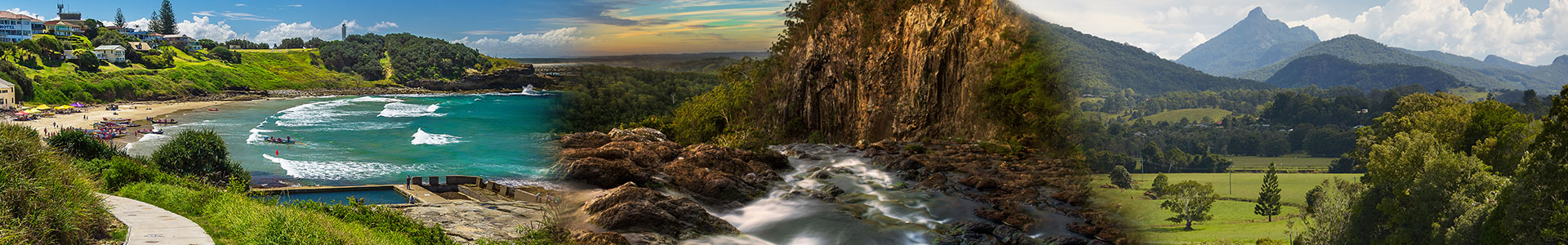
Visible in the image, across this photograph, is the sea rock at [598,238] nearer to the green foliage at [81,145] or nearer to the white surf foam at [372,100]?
the green foliage at [81,145]

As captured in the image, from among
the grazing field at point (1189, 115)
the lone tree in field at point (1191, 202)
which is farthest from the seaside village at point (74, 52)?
the lone tree in field at point (1191, 202)

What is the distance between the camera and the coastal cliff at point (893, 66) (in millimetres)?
13594

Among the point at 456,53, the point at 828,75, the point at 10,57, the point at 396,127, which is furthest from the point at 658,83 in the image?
the point at 10,57

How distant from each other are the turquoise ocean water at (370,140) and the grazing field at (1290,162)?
154 ft

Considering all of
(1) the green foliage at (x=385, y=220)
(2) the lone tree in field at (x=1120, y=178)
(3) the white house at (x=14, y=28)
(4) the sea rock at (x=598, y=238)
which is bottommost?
(1) the green foliage at (x=385, y=220)

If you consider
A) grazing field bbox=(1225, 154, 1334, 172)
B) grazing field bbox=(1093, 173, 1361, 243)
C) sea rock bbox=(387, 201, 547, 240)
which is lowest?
grazing field bbox=(1093, 173, 1361, 243)

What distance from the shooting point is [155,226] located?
1053 cm

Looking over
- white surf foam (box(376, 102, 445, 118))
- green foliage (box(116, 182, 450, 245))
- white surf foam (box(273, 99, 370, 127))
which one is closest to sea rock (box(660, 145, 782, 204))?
green foliage (box(116, 182, 450, 245))

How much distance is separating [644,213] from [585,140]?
164 centimetres

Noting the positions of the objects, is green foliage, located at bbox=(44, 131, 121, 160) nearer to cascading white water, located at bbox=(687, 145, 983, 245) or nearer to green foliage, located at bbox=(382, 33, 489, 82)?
green foliage, located at bbox=(382, 33, 489, 82)

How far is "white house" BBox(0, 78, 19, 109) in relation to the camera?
6710cm

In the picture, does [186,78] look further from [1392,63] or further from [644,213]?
[1392,63]

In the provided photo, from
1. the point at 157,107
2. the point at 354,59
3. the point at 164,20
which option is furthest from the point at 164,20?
the point at 157,107

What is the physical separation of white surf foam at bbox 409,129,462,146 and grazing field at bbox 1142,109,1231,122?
3539 centimetres
